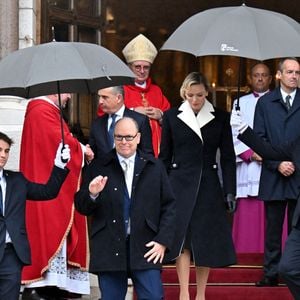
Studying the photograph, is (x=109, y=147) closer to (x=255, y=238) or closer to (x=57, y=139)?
(x=57, y=139)

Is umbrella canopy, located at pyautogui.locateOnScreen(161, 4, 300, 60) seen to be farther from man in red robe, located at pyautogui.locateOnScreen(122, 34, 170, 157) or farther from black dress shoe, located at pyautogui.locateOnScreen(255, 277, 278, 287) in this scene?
black dress shoe, located at pyautogui.locateOnScreen(255, 277, 278, 287)

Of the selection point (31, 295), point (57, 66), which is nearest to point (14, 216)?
point (57, 66)

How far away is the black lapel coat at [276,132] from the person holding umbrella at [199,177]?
1.48ft

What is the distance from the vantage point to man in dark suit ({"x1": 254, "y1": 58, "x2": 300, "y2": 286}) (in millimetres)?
9094

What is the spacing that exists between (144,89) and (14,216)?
300 centimetres

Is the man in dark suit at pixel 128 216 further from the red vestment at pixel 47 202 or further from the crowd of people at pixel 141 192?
the red vestment at pixel 47 202

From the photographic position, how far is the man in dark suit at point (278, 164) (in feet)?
29.8

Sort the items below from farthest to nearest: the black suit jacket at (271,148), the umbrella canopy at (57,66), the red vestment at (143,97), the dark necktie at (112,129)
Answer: the red vestment at (143,97) < the dark necktie at (112,129) < the black suit jacket at (271,148) < the umbrella canopy at (57,66)

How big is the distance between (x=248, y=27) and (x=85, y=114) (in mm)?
3999

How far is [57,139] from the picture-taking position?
30.4 ft

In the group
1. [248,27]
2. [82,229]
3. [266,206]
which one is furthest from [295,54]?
[82,229]

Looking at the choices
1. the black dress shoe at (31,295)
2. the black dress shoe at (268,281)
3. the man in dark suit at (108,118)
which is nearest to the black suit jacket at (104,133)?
the man in dark suit at (108,118)

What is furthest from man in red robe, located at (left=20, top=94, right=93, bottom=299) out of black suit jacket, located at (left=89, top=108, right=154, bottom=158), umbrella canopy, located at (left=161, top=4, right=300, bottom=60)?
umbrella canopy, located at (left=161, top=4, right=300, bottom=60)

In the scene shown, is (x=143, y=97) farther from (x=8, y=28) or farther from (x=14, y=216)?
(x=14, y=216)
